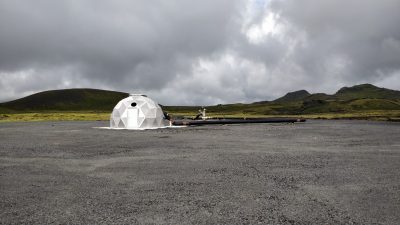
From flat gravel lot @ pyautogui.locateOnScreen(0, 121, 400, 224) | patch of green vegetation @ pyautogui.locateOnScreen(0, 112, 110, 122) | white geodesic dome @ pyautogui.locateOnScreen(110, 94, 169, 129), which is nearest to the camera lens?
flat gravel lot @ pyautogui.locateOnScreen(0, 121, 400, 224)

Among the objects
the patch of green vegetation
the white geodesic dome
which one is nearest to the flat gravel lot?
the white geodesic dome

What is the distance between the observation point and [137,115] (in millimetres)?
51812

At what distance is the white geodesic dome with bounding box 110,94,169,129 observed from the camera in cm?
5175

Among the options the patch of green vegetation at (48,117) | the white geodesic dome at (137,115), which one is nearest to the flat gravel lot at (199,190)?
the white geodesic dome at (137,115)

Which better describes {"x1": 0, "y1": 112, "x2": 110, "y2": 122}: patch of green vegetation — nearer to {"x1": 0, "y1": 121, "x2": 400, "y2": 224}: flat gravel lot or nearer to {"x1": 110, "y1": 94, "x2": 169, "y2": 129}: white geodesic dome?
{"x1": 110, "y1": 94, "x2": 169, "y2": 129}: white geodesic dome

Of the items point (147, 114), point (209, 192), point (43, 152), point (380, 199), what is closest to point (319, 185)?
point (380, 199)

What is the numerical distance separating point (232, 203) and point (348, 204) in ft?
10.0

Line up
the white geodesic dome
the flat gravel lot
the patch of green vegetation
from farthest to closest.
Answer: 1. the patch of green vegetation
2. the white geodesic dome
3. the flat gravel lot

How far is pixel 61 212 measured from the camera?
8.98 m

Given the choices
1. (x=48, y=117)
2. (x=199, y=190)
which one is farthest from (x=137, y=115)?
(x=48, y=117)

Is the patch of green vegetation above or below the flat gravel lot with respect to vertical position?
above

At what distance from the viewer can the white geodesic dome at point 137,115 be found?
51.8 m

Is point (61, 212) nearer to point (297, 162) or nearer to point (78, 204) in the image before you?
point (78, 204)

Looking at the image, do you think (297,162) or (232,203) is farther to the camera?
(297,162)
